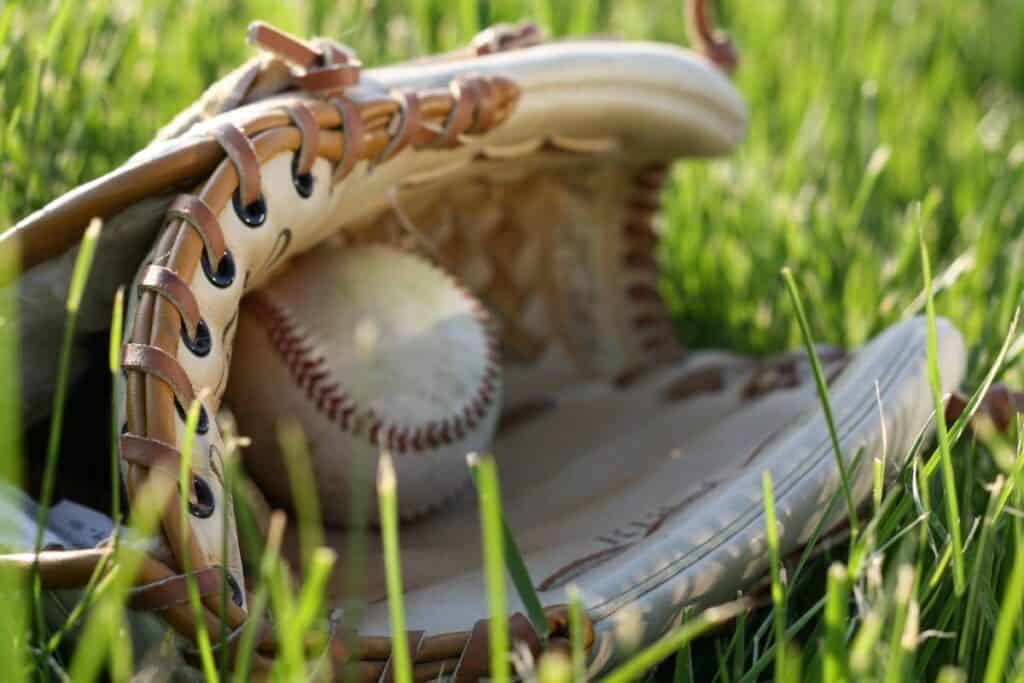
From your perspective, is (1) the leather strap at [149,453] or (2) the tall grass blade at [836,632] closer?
(2) the tall grass blade at [836,632]

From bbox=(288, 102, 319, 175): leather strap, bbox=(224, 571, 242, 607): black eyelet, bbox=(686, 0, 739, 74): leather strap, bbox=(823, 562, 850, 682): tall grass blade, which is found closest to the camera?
bbox=(823, 562, 850, 682): tall grass blade

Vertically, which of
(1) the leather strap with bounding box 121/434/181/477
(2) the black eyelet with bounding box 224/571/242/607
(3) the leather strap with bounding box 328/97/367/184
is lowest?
(2) the black eyelet with bounding box 224/571/242/607

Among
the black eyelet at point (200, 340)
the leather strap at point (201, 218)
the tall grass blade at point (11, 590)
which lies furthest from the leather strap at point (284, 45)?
the tall grass blade at point (11, 590)

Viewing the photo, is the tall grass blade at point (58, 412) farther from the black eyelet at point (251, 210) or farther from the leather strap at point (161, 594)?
the black eyelet at point (251, 210)

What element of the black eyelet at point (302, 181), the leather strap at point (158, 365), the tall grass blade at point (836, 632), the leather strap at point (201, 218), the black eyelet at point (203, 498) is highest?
the black eyelet at point (302, 181)

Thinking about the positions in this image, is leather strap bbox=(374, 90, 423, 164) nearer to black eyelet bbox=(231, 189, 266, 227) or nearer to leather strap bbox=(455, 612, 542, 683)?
black eyelet bbox=(231, 189, 266, 227)

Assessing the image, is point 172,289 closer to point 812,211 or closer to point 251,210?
point 251,210

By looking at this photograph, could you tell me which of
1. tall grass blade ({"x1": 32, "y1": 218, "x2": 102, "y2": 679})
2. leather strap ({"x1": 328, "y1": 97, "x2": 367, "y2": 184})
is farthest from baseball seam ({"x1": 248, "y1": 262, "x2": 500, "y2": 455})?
tall grass blade ({"x1": 32, "y1": 218, "x2": 102, "y2": 679})

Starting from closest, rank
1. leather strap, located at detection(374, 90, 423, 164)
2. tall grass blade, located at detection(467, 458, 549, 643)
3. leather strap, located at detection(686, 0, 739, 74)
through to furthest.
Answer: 1. tall grass blade, located at detection(467, 458, 549, 643)
2. leather strap, located at detection(374, 90, 423, 164)
3. leather strap, located at detection(686, 0, 739, 74)
